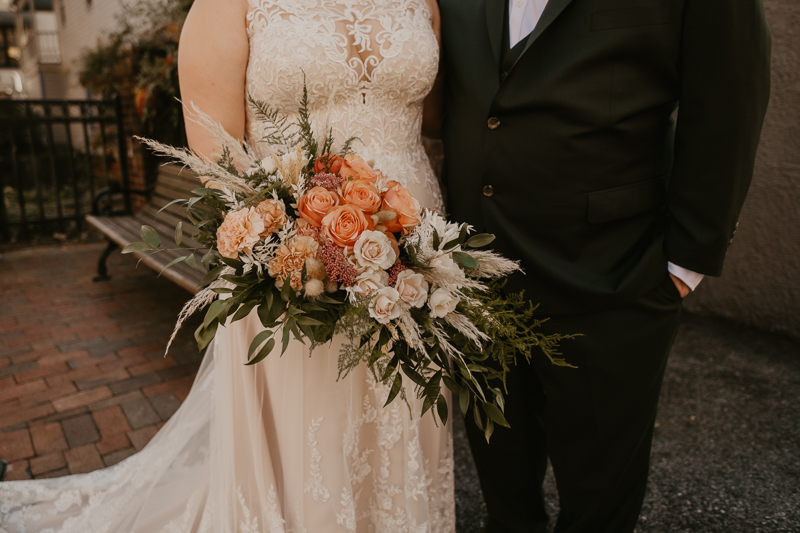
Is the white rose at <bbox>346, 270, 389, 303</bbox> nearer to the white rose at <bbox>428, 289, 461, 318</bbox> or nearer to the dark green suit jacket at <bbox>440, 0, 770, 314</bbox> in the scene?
the white rose at <bbox>428, 289, 461, 318</bbox>

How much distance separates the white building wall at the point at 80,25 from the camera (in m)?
10.3

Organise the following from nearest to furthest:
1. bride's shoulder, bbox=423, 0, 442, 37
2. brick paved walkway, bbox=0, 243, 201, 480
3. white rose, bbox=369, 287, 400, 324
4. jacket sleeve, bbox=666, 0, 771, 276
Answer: white rose, bbox=369, 287, 400, 324 < jacket sleeve, bbox=666, 0, 771, 276 < bride's shoulder, bbox=423, 0, 442, 37 < brick paved walkway, bbox=0, 243, 201, 480

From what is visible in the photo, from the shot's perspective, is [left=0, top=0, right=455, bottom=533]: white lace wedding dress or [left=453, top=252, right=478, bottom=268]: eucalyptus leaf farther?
[left=0, top=0, right=455, bottom=533]: white lace wedding dress

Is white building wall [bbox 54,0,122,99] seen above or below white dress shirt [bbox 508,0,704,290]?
above

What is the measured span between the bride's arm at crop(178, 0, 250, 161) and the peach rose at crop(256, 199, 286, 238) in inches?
20.5

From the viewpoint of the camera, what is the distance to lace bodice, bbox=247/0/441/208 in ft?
5.54

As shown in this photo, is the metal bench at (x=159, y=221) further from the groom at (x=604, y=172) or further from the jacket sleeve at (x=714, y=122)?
the jacket sleeve at (x=714, y=122)

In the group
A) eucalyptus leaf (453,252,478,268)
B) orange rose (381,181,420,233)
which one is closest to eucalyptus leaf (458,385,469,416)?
eucalyptus leaf (453,252,478,268)

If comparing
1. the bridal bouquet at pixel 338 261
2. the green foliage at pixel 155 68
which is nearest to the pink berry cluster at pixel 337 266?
the bridal bouquet at pixel 338 261

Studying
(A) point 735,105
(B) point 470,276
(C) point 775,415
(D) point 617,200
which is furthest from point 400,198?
(C) point 775,415

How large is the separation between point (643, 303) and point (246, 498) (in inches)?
57.3

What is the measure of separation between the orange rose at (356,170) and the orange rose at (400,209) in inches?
2.5

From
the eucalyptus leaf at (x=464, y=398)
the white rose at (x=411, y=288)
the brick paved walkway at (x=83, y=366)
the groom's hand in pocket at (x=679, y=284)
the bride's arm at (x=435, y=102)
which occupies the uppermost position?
the bride's arm at (x=435, y=102)

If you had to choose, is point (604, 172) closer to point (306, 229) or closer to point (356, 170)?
point (356, 170)
